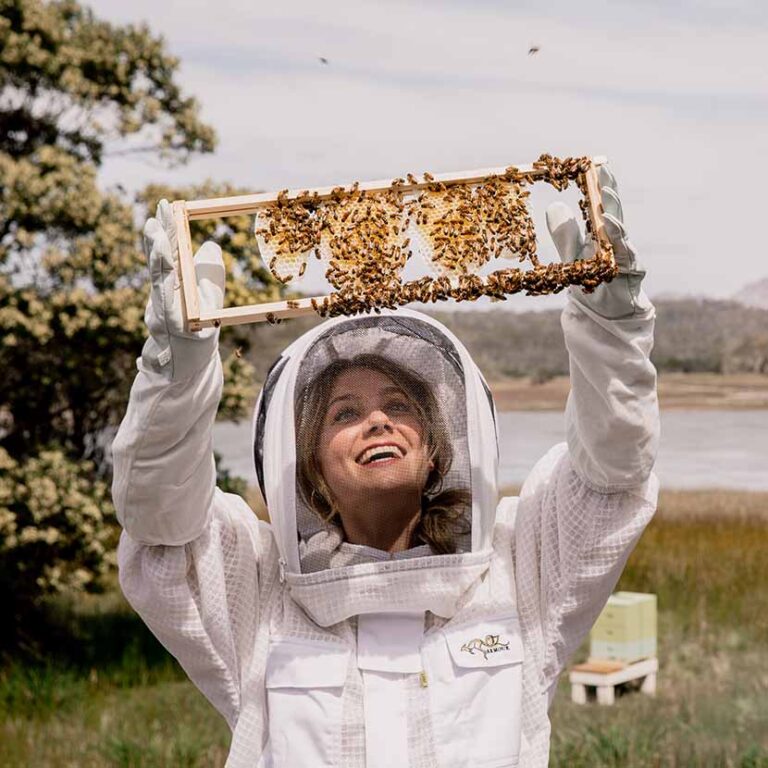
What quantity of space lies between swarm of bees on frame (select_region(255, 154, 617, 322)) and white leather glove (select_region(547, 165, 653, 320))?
44mm

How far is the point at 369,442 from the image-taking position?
3.17 m

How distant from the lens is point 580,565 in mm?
3143

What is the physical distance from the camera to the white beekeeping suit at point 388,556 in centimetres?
287

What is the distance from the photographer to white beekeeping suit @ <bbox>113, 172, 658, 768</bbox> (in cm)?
287

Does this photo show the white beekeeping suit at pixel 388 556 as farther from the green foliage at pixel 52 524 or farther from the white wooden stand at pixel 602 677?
the green foliage at pixel 52 524

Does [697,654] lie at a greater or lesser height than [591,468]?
lesser

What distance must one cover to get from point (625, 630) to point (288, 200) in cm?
672

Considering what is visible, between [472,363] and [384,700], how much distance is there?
90cm

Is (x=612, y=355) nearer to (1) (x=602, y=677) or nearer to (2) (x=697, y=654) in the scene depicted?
(1) (x=602, y=677)

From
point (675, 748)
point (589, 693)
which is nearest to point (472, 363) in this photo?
point (675, 748)

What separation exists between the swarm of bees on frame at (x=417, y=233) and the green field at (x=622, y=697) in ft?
14.0

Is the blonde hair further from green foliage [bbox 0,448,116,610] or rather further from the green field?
green foliage [bbox 0,448,116,610]

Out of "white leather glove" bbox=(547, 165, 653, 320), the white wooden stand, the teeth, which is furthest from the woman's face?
the white wooden stand

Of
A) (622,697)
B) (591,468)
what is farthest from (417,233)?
(622,697)
